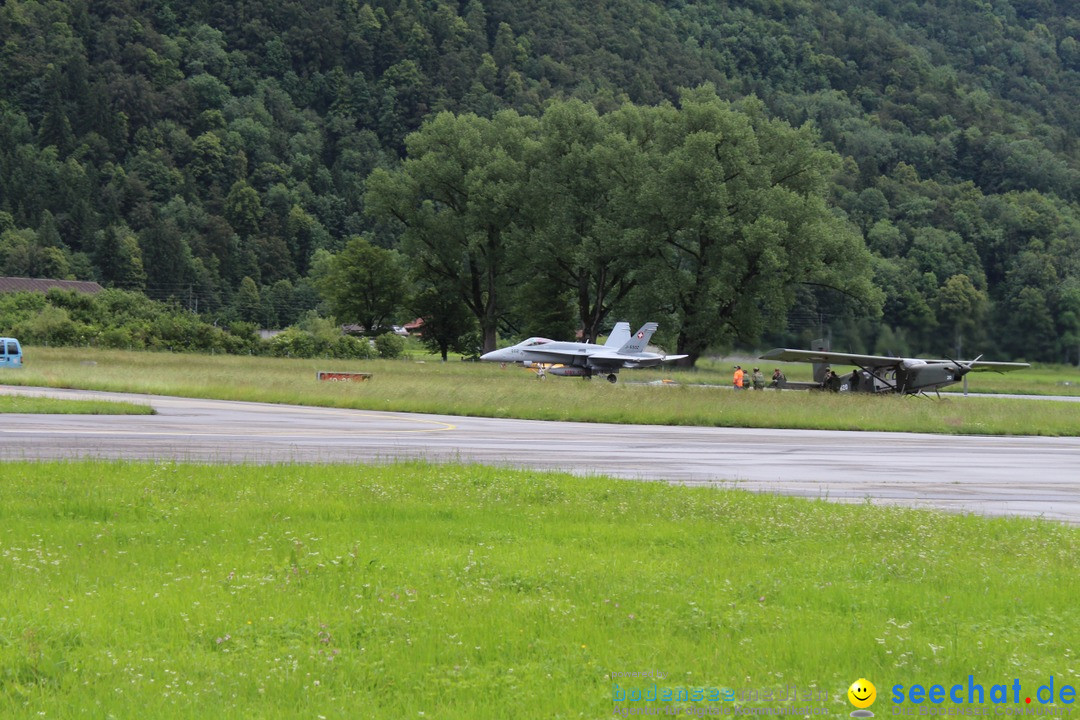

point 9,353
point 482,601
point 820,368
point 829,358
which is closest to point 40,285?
point 9,353

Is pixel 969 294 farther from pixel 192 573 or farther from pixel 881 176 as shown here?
pixel 881 176

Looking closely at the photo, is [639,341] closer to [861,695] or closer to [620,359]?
[620,359]

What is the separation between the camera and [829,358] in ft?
146

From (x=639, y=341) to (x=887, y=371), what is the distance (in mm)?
17160

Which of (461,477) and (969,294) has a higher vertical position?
(969,294)

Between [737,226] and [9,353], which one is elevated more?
[737,226]

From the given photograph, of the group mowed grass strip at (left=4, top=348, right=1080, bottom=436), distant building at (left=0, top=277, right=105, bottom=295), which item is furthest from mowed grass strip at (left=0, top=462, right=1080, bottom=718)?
distant building at (left=0, top=277, right=105, bottom=295)

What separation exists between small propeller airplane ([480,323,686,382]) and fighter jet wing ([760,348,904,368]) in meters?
14.9

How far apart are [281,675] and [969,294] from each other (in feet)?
159

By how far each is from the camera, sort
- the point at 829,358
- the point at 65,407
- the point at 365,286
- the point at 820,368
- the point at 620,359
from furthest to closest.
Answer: the point at 365,286, the point at 620,359, the point at 820,368, the point at 829,358, the point at 65,407

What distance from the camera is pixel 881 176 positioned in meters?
115

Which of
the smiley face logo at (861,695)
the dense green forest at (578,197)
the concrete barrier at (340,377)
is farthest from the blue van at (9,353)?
the smiley face logo at (861,695)

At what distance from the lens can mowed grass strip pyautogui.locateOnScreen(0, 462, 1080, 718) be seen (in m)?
6.81

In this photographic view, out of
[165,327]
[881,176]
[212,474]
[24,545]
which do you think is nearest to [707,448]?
[212,474]
